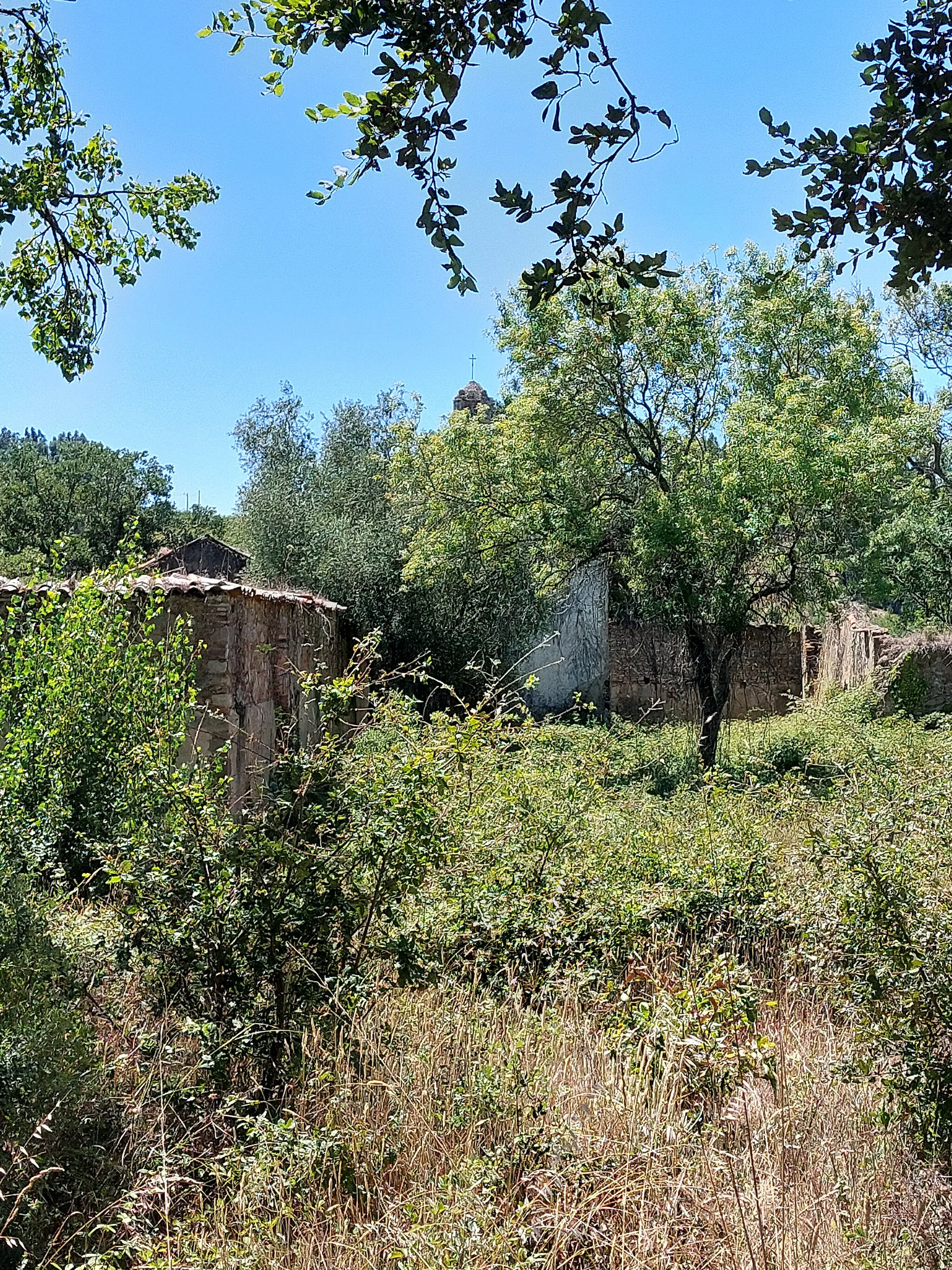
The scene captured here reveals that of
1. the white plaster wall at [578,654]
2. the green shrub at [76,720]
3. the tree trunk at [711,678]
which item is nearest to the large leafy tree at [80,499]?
the white plaster wall at [578,654]

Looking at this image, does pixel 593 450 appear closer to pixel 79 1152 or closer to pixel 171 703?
pixel 171 703

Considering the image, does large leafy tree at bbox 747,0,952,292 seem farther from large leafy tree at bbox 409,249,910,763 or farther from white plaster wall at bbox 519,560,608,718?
white plaster wall at bbox 519,560,608,718

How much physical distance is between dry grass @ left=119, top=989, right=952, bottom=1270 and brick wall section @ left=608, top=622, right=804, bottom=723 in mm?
11239

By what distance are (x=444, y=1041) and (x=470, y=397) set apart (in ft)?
65.6

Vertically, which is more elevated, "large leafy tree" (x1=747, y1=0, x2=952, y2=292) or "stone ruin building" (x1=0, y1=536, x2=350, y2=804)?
"large leafy tree" (x1=747, y1=0, x2=952, y2=292)

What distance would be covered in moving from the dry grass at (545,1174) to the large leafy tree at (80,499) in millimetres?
20299

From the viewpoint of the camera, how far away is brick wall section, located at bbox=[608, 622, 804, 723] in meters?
14.8

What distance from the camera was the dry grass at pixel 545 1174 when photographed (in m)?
2.38

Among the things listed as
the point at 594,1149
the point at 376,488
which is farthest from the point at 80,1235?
the point at 376,488

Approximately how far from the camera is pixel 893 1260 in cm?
232

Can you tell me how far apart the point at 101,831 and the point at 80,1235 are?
8.11 feet

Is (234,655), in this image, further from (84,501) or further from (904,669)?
(84,501)

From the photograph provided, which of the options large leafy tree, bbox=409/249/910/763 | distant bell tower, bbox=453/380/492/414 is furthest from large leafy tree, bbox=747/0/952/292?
distant bell tower, bbox=453/380/492/414

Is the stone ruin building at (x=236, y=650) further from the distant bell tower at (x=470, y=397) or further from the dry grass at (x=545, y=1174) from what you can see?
the distant bell tower at (x=470, y=397)
